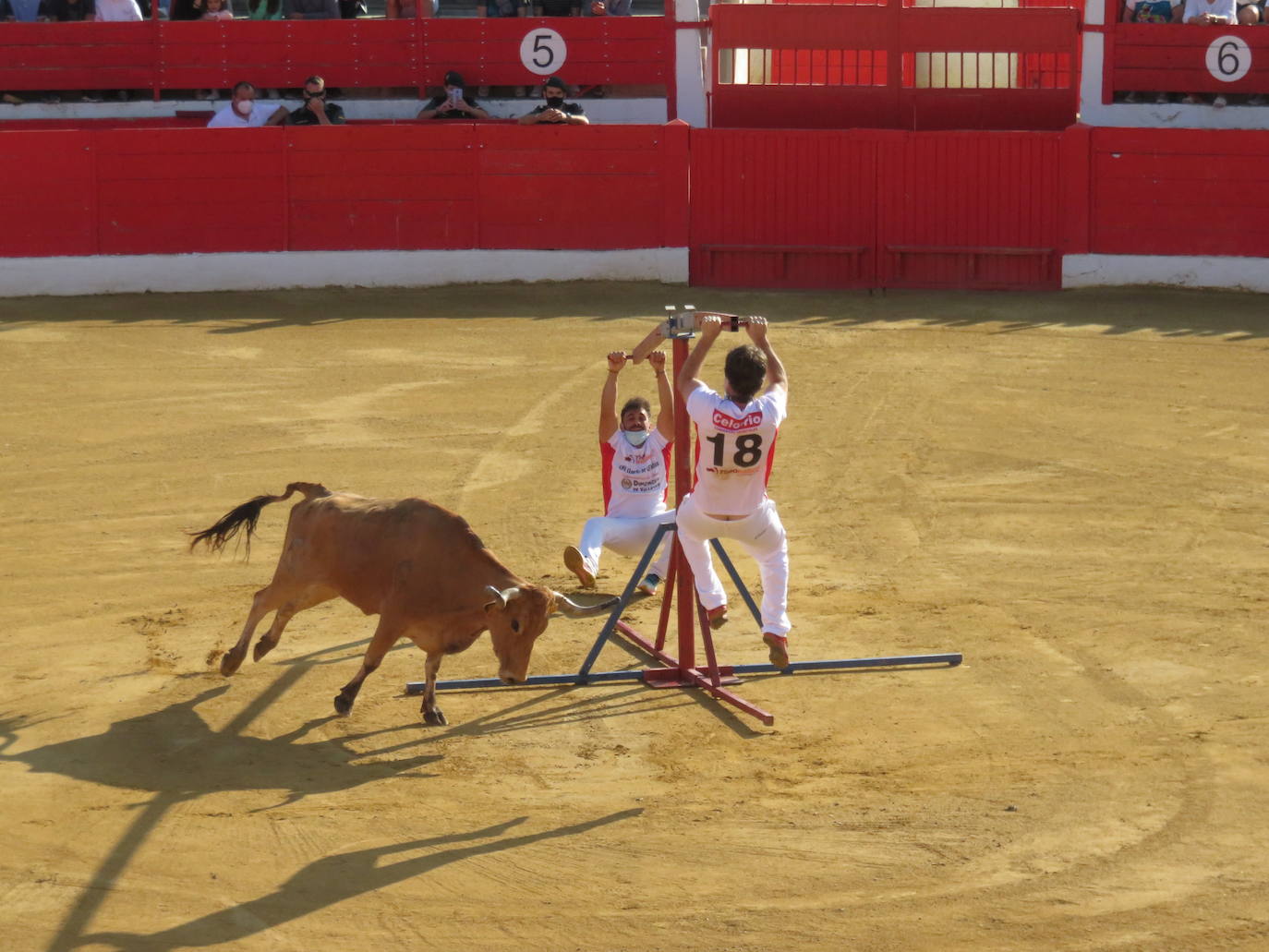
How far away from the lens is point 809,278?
17734 millimetres

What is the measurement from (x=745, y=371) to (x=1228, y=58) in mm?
13818

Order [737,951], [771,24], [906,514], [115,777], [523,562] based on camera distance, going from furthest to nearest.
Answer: [771,24] < [906,514] < [523,562] < [115,777] < [737,951]

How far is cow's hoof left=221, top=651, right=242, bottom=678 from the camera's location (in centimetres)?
795

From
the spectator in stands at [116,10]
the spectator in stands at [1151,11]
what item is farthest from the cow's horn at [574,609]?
the spectator in stands at [116,10]

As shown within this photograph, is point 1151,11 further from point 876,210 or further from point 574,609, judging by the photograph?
point 574,609

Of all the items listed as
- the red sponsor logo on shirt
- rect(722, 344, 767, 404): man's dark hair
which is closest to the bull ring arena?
the red sponsor logo on shirt

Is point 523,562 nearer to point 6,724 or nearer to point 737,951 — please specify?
point 6,724

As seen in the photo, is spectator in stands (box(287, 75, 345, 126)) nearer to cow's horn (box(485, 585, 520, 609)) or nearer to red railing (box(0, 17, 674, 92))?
red railing (box(0, 17, 674, 92))

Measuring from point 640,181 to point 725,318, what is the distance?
10.7m

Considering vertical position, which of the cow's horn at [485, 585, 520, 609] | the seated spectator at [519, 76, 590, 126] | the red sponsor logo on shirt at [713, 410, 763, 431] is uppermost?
the seated spectator at [519, 76, 590, 126]

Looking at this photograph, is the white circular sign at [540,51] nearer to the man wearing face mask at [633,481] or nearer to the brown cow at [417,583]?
the man wearing face mask at [633,481]

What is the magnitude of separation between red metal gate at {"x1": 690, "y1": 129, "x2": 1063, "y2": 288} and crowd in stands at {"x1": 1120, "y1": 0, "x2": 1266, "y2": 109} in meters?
2.58

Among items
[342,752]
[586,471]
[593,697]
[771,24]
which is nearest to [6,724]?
[342,752]

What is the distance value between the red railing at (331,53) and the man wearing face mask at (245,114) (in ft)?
3.35
